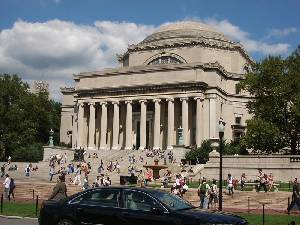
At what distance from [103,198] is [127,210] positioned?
99cm

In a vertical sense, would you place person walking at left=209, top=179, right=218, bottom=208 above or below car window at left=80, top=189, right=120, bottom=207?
below

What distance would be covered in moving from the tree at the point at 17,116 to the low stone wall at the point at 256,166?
3779 cm

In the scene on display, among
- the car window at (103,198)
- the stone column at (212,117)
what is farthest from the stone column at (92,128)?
the car window at (103,198)

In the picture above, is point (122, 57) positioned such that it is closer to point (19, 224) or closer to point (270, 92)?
point (270, 92)

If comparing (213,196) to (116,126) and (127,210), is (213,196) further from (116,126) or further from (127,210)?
(116,126)

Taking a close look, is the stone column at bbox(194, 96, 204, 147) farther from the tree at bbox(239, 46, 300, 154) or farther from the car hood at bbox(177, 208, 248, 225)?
the car hood at bbox(177, 208, 248, 225)

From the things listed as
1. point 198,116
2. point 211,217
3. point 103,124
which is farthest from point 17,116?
point 211,217

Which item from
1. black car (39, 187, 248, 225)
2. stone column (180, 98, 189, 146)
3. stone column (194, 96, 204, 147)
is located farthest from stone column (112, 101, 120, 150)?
black car (39, 187, 248, 225)

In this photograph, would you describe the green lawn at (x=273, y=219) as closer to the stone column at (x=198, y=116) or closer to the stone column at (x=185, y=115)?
the stone column at (x=198, y=116)

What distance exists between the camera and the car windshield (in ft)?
42.6

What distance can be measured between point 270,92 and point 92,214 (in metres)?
48.9

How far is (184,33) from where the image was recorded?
92.4 meters

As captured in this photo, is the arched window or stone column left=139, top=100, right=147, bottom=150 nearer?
stone column left=139, top=100, right=147, bottom=150

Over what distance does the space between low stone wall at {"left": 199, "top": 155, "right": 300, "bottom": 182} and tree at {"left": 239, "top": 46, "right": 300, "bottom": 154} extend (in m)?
7.89
